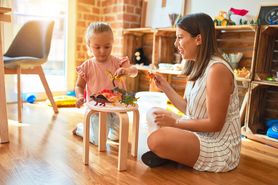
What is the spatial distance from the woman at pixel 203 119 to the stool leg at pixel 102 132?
0.91ft

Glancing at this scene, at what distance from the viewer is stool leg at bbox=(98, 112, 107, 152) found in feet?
4.67

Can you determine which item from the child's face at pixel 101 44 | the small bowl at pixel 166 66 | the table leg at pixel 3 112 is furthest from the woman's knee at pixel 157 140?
the small bowl at pixel 166 66

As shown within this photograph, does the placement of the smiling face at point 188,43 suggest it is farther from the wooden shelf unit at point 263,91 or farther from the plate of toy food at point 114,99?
the wooden shelf unit at point 263,91

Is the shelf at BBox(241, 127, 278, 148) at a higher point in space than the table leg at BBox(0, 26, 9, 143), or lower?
lower

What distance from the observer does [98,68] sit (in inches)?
61.8

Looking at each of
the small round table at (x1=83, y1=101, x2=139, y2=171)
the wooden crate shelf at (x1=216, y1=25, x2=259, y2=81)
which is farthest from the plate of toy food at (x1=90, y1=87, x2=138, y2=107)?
the wooden crate shelf at (x1=216, y1=25, x2=259, y2=81)

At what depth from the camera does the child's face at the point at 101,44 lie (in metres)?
1.43

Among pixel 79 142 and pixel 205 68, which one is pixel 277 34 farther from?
Answer: pixel 79 142

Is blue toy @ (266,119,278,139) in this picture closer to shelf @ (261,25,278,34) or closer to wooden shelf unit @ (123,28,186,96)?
shelf @ (261,25,278,34)

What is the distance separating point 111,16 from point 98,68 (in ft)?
5.58

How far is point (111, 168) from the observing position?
1254 millimetres

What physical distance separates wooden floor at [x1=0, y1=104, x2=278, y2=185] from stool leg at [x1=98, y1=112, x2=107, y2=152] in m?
0.04

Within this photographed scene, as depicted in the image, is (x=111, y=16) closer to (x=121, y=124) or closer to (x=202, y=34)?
(x=202, y=34)

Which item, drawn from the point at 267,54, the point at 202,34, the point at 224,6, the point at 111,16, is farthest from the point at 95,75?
the point at 111,16
